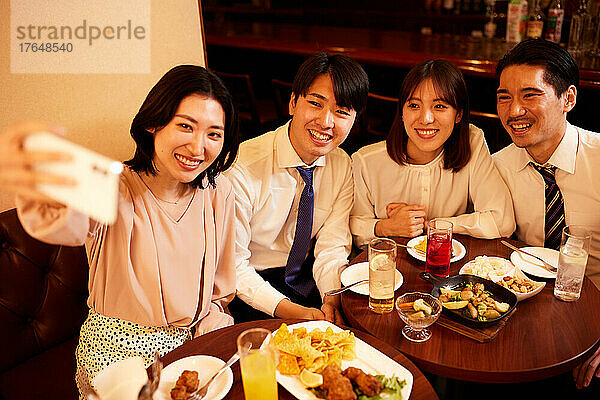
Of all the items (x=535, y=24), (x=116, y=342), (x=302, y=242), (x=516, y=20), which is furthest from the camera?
(x=516, y=20)

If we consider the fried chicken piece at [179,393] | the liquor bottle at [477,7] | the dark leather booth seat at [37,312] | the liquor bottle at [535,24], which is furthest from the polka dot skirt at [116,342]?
the liquor bottle at [477,7]

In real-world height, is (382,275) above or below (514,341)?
above

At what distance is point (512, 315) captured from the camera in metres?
1.64

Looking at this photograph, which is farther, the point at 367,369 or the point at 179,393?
the point at 367,369

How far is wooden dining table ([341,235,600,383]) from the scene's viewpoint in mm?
1434

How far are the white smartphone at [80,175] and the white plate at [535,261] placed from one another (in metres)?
1.50

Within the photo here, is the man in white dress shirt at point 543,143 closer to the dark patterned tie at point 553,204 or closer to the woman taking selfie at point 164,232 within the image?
the dark patterned tie at point 553,204

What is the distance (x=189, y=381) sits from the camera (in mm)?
1307

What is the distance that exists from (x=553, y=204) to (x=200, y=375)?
1.61 metres

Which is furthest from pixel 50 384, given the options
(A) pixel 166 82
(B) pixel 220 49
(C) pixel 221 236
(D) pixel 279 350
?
(B) pixel 220 49

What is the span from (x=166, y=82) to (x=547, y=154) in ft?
5.08

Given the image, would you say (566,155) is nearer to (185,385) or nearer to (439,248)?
(439,248)

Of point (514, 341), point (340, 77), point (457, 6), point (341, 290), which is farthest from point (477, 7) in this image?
point (514, 341)

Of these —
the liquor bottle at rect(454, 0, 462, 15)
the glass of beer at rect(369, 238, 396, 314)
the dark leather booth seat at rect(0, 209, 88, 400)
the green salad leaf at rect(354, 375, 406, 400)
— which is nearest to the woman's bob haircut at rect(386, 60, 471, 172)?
the glass of beer at rect(369, 238, 396, 314)
